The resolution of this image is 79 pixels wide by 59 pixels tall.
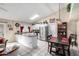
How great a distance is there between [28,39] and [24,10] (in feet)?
2.04

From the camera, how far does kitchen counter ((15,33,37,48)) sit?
84.9 inches

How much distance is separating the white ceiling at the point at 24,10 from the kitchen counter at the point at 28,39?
1.06ft

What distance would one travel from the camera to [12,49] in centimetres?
208

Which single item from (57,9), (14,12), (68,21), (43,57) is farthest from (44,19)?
(43,57)

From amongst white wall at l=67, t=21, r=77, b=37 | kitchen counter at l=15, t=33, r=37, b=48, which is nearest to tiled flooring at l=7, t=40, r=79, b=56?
kitchen counter at l=15, t=33, r=37, b=48

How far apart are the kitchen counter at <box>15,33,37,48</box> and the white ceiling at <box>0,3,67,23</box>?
0.32m

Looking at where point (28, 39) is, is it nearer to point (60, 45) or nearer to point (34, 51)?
point (34, 51)

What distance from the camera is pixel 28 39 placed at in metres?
2.20

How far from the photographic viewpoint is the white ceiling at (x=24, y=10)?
2.07 m

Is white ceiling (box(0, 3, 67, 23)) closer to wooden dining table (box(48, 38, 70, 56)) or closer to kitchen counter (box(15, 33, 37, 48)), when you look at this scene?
kitchen counter (box(15, 33, 37, 48))

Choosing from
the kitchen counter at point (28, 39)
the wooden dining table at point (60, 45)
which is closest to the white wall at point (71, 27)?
the wooden dining table at point (60, 45)

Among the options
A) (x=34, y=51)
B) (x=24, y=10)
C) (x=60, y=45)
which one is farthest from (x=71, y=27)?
→ (x=24, y=10)

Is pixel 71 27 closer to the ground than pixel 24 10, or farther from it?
closer to the ground

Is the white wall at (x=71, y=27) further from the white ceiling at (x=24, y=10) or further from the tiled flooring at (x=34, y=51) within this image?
the tiled flooring at (x=34, y=51)
